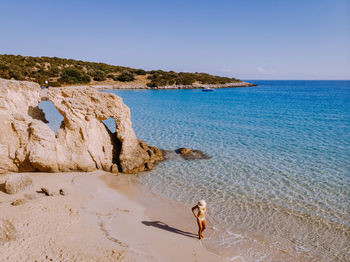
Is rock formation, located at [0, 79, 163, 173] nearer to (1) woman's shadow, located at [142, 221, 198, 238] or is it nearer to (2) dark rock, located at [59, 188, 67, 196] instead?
(2) dark rock, located at [59, 188, 67, 196]

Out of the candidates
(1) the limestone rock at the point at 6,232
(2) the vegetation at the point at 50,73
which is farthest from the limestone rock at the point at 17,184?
(2) the vegetation at the point at 50,73

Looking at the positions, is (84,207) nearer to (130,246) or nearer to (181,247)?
(130,246)

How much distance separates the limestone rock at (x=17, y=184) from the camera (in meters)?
8.35

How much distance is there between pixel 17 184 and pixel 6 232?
3.30 meters

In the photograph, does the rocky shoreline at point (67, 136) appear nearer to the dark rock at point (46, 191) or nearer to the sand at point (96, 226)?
the sand at point (96, 226)

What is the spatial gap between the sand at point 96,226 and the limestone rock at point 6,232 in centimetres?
10

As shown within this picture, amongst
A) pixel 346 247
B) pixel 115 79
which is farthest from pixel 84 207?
pixel 115 79

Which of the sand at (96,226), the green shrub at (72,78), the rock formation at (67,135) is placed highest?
the green shrub at (72,78)

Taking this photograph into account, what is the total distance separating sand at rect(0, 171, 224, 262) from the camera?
228 inches

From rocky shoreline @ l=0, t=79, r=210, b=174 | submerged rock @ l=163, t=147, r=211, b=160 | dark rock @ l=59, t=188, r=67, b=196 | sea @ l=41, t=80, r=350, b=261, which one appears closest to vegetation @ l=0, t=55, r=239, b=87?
rocky shoreline @ l=0, t=79, r=210, b=174

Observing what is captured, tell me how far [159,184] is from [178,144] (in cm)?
599

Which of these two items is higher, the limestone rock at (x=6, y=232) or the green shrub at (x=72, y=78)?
the green shrub at (x=72, y=78)

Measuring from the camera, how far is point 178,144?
16141mm

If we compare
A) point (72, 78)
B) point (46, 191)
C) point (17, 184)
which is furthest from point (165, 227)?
point (72, 78)
